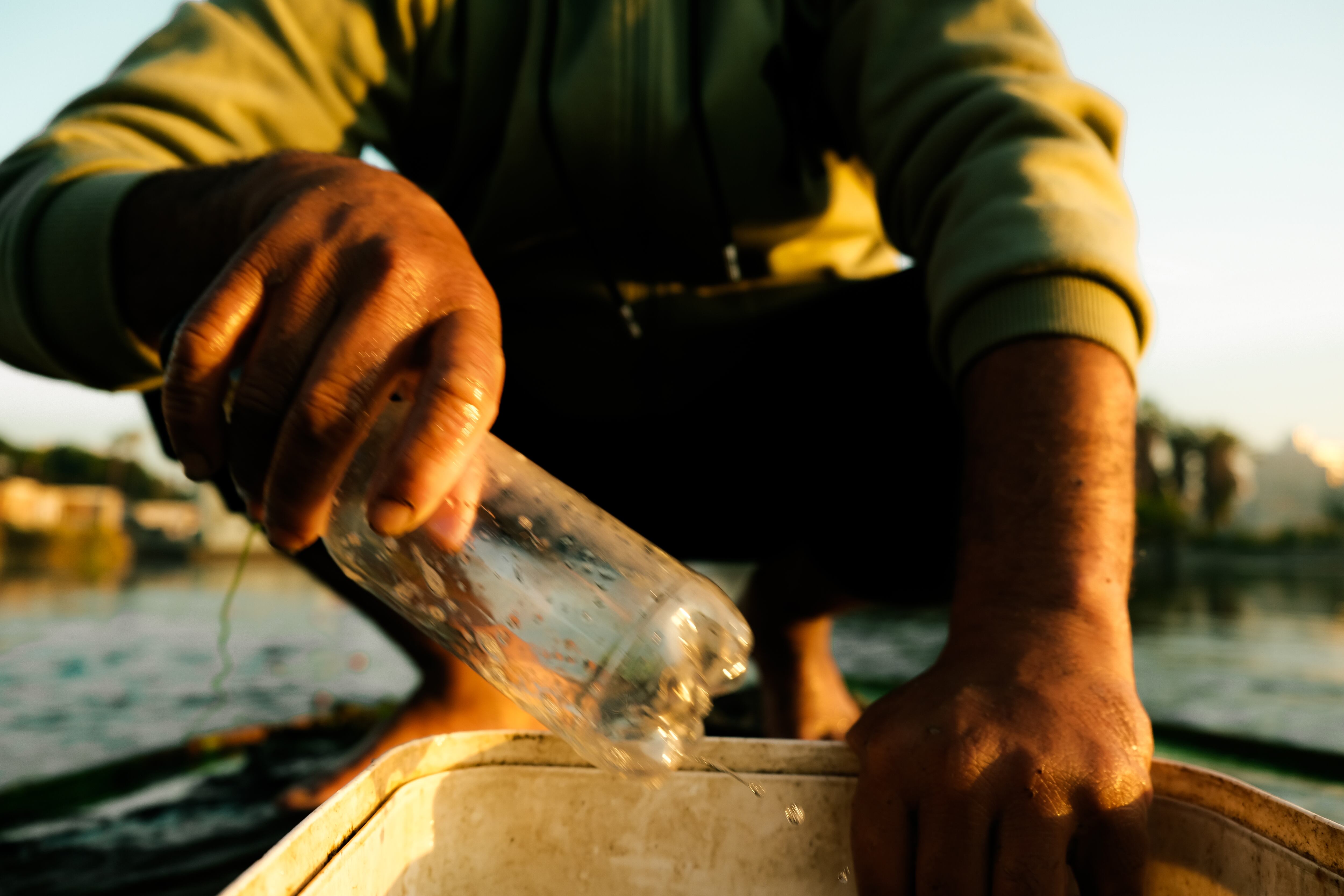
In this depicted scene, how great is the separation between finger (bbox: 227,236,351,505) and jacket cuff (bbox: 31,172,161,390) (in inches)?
17.5

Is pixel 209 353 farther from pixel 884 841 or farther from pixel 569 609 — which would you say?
pixel 884 841

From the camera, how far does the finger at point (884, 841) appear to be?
0.59m

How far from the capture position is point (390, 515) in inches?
19.2

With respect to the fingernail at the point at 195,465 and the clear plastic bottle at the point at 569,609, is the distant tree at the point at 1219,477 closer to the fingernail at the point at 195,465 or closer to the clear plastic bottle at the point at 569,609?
the clear plastic bottle at the point at 569,609

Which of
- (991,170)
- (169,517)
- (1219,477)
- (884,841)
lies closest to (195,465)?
(884,841)

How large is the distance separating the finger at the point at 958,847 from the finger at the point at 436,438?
0.41 meters

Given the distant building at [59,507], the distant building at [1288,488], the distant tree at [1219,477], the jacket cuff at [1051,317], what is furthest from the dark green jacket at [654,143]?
the distant building at [1288,488]

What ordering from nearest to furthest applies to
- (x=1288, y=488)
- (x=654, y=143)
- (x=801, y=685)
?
(x=654, y=143), (x=801, y=685), (x=1288, y=488)

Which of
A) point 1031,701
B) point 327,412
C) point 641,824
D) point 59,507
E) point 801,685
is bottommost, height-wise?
point 59,507

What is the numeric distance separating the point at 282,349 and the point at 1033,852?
620 mm

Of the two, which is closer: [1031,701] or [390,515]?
[390,515]

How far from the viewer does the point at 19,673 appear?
255 cm

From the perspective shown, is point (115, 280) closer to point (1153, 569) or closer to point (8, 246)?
point (8, 246)

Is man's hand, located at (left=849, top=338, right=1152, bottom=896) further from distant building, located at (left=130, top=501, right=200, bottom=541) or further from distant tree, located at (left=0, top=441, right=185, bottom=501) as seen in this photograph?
distant tree, located at (left=0, top=441, right=185, bottom=501)
